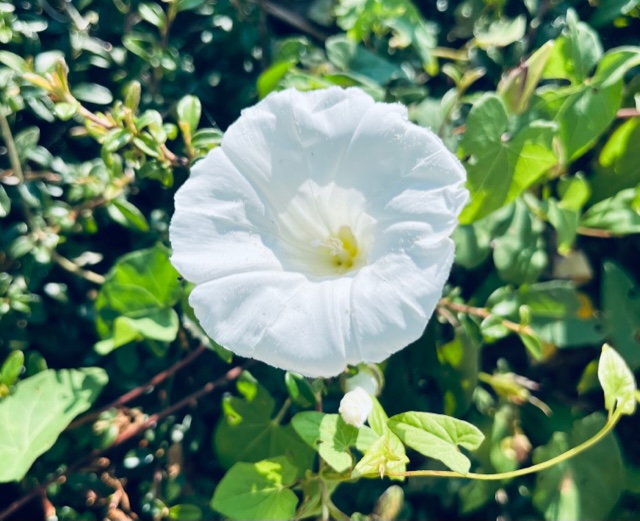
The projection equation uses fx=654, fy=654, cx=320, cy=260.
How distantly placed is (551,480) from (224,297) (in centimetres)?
95

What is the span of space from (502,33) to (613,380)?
906mm

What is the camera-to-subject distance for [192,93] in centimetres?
156

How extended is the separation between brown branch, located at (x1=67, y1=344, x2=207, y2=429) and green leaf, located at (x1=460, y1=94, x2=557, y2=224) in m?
0.67

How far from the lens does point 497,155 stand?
4.27 feet

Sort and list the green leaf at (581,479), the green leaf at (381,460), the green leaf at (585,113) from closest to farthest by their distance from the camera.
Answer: the green leaf at (381,460) → the green leaf at (585,113) → the green leaf at (581,479)


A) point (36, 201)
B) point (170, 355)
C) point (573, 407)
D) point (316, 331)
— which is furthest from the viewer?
point (573, 407)

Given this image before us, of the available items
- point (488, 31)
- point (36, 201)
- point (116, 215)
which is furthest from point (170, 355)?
point (488, 31)

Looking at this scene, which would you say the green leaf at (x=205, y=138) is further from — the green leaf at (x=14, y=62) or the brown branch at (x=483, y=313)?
the brown branch at (x=483, y=313)

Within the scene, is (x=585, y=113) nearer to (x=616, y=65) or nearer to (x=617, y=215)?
(x=616, y=65)

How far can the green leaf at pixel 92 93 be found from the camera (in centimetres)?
141

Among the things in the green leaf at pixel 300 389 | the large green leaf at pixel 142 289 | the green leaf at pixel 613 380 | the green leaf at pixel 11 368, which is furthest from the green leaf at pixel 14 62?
A: the green leaf at pixel 613 380

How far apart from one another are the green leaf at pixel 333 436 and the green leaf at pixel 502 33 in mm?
993

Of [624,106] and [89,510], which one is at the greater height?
[624,106]

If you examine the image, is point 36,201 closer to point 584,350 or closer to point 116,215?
point 116,215
